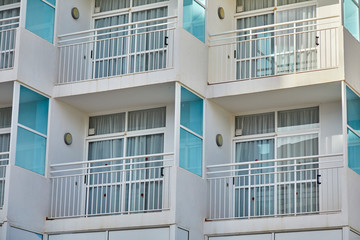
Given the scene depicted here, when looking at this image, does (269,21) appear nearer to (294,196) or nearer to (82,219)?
(294,196)

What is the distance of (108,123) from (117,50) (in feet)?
5.42

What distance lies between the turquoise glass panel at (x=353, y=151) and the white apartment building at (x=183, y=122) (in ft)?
0.13

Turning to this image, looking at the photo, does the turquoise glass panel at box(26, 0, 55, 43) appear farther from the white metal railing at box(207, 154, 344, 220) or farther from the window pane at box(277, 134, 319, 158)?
the window pane at box(277, 134, 319, 158)

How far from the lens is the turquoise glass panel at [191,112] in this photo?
1939cm

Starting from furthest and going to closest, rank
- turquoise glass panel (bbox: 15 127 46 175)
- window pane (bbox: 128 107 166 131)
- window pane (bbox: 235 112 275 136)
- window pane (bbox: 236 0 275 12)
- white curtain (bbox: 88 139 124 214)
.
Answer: window pane (bbox: 236 0 275 12) → window pane (bbox: 128 107 166 131) → window pane (bbox: 235 112 275 136) → white curtain (bbox: 88 139 124 214) → turquoise glass panel (bbox: 15 127 46 175)

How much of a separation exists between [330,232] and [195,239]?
269cm

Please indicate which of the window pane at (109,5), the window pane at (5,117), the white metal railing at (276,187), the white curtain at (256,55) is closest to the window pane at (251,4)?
the white curtain at (256,55)

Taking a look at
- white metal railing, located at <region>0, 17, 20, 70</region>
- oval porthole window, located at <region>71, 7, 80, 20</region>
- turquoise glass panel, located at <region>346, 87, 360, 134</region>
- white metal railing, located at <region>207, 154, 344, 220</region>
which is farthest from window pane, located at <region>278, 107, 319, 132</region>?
white metal railing, located at <region>0, 17, 20, 70</region>

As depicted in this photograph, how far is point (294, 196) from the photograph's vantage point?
18812 millimetres

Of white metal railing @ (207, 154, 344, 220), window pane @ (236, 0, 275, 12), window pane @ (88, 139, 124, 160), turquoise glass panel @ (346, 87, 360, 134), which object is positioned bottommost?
white metal railing @ (207, 154, 344, 220)

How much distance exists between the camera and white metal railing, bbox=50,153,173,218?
19172 mm

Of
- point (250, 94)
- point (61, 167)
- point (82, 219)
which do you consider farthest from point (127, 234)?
point (250, 94)

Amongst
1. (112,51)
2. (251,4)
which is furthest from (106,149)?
(251,4)

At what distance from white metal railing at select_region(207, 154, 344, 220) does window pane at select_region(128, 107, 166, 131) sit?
1715 millimetres
